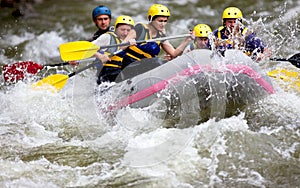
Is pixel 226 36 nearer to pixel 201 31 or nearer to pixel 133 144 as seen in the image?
pixel 201 31

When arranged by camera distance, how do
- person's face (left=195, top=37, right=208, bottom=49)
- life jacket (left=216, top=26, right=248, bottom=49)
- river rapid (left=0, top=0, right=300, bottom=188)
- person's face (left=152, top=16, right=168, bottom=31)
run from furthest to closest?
1. life jacket (left=216, top=26, right=248, bottom=49)
2. person's face (left=195, top=37, right=208, bottom=49)
3. person's face (left=152, top=16, right=168, bottom=31)
4. river rapid (left=0, top=0, right=300, bottom=188)

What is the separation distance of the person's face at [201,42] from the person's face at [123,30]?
0.90 meters

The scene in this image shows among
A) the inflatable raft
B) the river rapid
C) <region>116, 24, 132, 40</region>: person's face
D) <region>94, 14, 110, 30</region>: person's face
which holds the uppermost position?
<region>94, 14, 110, 30</region>: person's face

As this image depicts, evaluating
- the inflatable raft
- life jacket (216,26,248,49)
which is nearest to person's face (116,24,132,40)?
the inflatable raft

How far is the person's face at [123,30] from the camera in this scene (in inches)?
223

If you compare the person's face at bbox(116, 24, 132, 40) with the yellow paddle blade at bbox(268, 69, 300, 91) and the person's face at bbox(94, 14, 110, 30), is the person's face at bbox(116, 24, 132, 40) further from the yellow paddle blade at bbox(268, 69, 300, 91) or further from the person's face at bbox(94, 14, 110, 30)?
the yellow paddle blade at bbox(268, 69, 300, 91)

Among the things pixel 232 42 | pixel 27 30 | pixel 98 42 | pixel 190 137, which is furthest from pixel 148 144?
pixel 27 30

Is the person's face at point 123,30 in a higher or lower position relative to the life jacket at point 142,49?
higher

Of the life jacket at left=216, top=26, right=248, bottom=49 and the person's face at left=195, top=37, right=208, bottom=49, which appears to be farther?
the life jacket at left=216, top=26, right=248, bottom=49

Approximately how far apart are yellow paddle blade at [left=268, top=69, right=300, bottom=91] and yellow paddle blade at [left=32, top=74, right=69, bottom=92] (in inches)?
116

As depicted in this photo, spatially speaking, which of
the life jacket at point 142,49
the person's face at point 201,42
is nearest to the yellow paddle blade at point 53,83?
the life jacket at point 142,49

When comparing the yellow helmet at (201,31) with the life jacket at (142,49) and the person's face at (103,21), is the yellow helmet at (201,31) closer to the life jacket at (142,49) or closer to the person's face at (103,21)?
the life jacket at (142,49)

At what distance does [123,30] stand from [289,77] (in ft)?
7.52

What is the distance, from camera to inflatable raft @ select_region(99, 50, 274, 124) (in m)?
4.84
